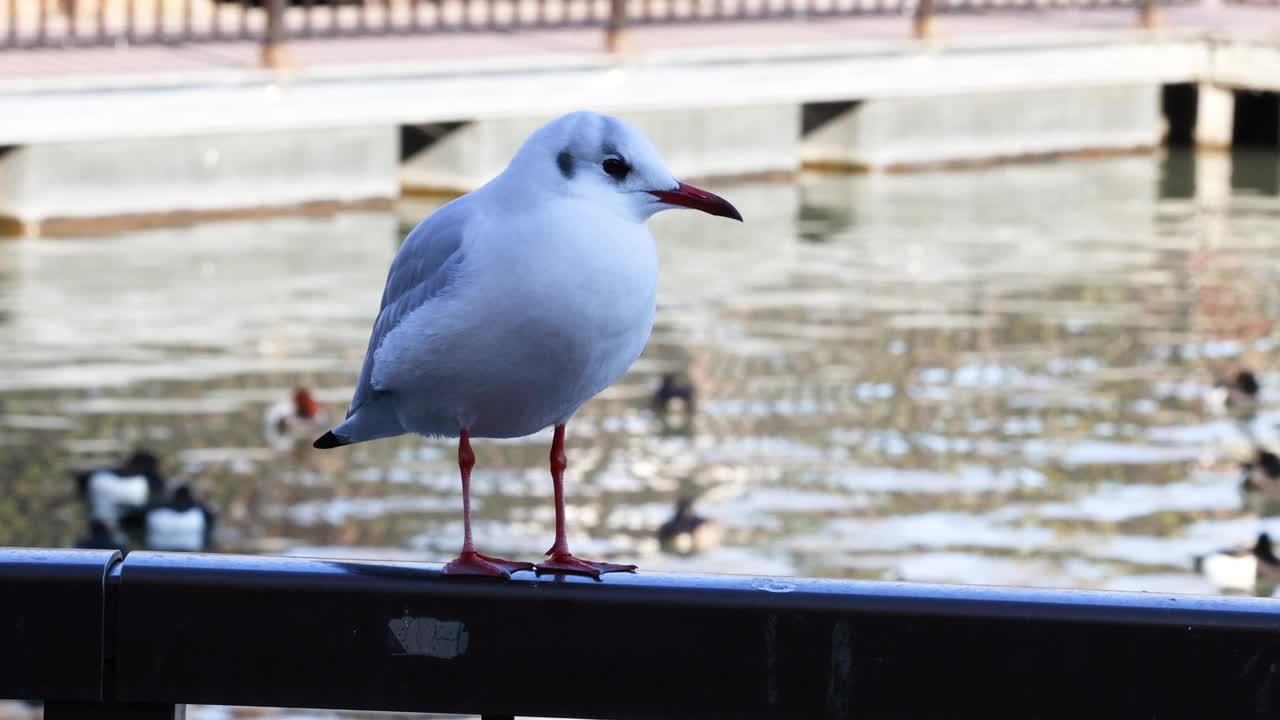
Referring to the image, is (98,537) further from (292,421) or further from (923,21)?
(923,21)

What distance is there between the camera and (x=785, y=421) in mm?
12836

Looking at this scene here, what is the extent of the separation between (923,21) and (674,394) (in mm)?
9648

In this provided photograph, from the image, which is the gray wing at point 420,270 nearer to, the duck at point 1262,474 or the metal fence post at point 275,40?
the duck at point 1262,474

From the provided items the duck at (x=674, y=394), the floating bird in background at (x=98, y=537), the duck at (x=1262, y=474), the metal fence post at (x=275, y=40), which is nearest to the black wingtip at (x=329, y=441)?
the floating bird in background at (x=98, y=537)

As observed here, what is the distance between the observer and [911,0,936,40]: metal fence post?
846 inches

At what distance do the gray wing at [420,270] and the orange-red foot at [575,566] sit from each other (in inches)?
11.9

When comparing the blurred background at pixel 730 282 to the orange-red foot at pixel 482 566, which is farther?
the blurred background at pixel 730 282

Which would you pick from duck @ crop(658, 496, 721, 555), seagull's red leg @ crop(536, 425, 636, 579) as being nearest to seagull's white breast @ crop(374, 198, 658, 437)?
seagull's red leg @ crop(536, 425, 636, 579)

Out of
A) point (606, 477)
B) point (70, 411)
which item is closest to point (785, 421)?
point (606, 477)

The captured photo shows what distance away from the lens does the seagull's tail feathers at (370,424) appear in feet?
8.25

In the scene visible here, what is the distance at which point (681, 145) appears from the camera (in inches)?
804

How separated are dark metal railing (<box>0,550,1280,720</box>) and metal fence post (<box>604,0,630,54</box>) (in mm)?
17499

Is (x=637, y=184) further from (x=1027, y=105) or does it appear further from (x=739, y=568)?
(x=1027, y=105)

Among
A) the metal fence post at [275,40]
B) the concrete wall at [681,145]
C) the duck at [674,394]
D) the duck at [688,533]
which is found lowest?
the duck at [688,533]
